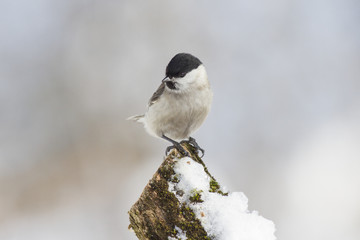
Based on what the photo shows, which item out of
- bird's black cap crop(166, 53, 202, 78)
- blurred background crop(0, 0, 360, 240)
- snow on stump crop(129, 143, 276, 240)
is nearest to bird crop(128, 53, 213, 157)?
bird's black cap crop(166, 53, 202, 78)

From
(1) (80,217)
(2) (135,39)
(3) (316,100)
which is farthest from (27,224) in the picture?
(3) (316,100)

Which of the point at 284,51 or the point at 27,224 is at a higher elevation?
the point at 284,51

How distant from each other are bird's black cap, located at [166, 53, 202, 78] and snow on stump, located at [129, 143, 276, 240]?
1.22 metres

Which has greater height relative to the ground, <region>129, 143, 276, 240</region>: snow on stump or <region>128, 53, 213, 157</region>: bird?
<region>128, 53, 213, 157</region>: bird

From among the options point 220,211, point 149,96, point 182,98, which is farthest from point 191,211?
point 149,96

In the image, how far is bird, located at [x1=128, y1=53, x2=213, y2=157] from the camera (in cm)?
307

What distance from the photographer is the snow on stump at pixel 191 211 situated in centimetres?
162

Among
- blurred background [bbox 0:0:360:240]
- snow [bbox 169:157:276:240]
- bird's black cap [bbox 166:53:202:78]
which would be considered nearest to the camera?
snow [bbox 169:157:276:240]

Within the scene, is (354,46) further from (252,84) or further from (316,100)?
(252,84)

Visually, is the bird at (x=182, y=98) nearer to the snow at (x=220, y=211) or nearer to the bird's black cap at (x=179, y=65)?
the bird's black cap at (x=179, y=65)

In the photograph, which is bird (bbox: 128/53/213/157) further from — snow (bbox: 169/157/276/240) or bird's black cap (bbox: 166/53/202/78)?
snow (bbox: 169/157/276/240)

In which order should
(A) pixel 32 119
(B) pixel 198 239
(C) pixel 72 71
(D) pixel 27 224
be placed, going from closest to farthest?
(B) pixel 198 239, (D) pixel 27 224, (A) pixel 32 119, (C) pixel 72 71

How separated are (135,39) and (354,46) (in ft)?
12.0

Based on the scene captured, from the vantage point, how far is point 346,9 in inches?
254
